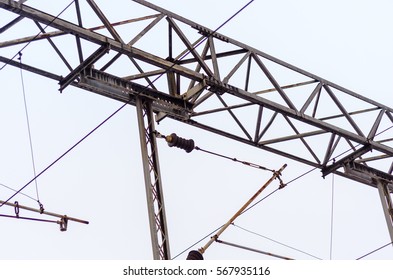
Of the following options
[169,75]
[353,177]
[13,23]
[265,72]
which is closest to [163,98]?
[169,75]

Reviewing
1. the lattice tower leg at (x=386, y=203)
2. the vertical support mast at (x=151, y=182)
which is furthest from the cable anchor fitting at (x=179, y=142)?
the lattice tower leg at (x=386, y=203)

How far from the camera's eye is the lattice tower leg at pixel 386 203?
18.9 m

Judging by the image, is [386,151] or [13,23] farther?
[386,151]

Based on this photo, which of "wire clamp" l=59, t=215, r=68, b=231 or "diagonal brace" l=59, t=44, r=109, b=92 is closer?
"diagonal brace" l=59, t=44, r=109, b=92

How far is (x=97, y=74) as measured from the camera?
47.6 ft

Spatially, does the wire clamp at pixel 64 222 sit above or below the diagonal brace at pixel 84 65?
below

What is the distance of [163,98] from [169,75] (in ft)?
1.85

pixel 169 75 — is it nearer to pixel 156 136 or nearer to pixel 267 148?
pixel 156 136

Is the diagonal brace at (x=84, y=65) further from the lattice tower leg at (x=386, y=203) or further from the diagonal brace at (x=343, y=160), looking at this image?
the lattice tower leg at (x=386, y=203)

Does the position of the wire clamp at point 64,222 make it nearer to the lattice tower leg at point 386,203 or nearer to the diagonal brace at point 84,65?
the diagonal brace at point 84,65

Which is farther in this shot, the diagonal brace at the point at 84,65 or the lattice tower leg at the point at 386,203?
the lattice tower leg at the point at 386,203

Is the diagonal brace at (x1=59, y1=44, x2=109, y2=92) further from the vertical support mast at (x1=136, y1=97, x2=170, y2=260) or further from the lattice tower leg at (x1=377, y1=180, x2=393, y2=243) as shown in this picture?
the lattice tower leg at (x1=377, y1=180, x2=393, y2=243)

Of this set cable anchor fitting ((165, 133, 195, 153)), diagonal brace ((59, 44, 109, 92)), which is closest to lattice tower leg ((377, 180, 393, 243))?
cable anchor fitting ((165, 133, 195, 153))

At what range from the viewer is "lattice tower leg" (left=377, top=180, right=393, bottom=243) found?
745 inches
